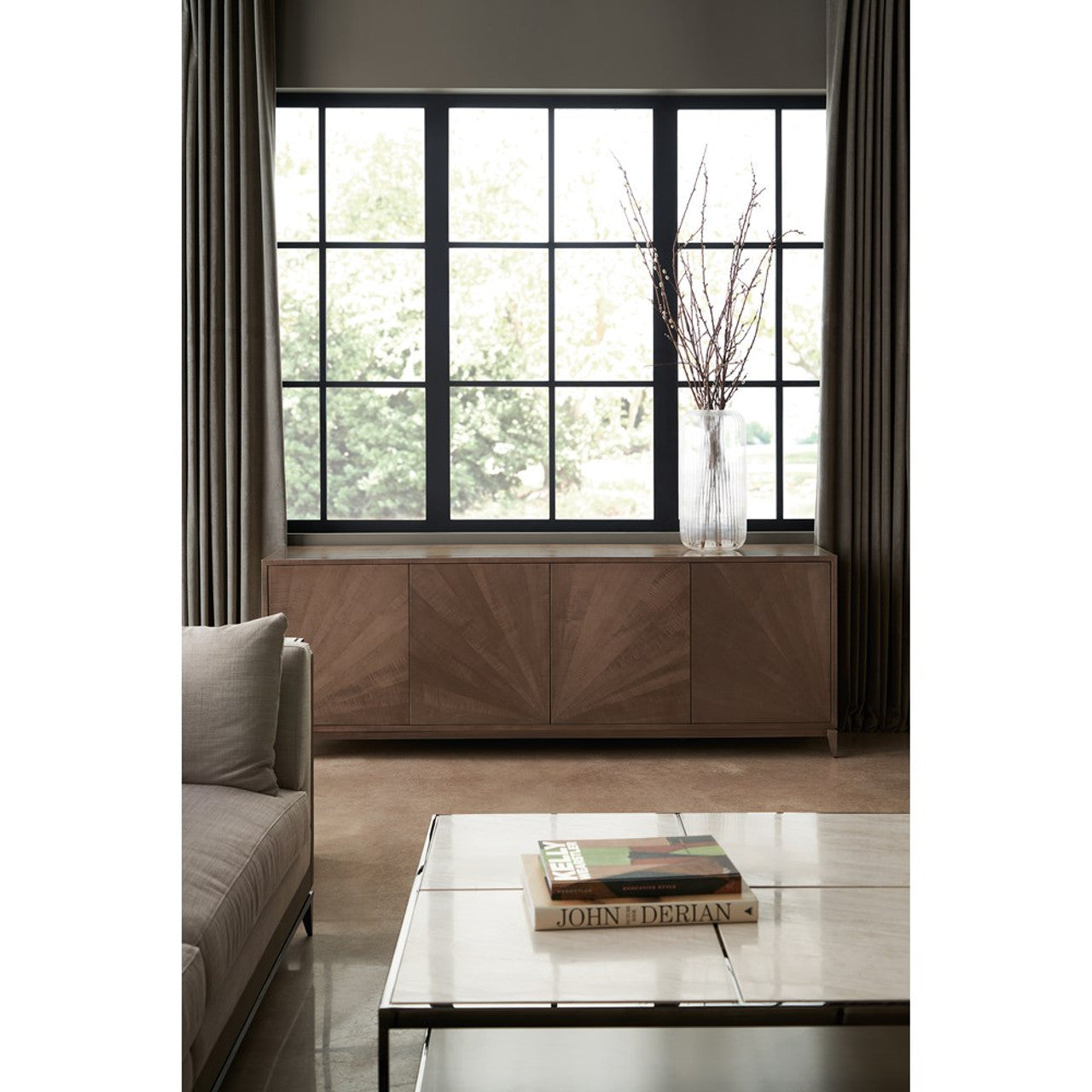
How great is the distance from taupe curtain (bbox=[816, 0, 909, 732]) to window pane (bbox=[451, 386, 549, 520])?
1.14 m

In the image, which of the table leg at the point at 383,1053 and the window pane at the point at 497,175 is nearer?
the table leg at the point at 383,1053

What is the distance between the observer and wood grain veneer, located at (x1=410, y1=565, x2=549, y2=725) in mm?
3938

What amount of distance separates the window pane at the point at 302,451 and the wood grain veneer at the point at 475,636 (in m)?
0.86

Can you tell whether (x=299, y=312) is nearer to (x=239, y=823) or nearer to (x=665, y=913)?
(x=239, y=823)

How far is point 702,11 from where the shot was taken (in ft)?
14.3

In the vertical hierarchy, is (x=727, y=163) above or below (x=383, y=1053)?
above

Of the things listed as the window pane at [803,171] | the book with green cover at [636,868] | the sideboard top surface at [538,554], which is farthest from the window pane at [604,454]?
the book with green cover at [636,868]

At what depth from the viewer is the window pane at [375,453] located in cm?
455

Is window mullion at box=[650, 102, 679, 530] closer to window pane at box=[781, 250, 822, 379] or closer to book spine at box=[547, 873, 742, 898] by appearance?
window pane at box=[781, 250, 822, 379]

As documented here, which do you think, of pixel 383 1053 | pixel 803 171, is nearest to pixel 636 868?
pixel 383 1053

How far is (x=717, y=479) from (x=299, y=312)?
1.84 metres

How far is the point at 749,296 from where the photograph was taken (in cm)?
453

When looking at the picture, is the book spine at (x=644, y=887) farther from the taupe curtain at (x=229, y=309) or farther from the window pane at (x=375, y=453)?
the window pane at (x=375, y=453)
